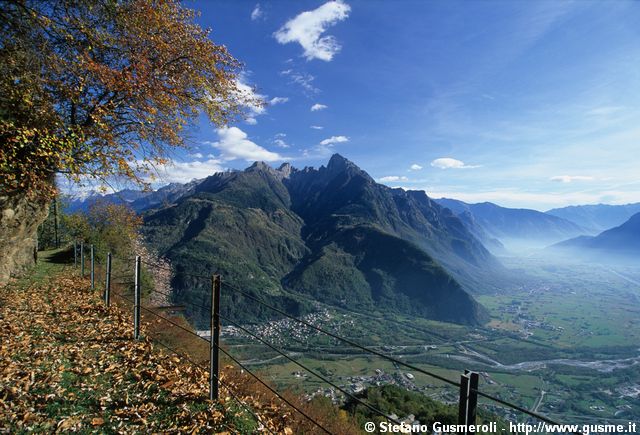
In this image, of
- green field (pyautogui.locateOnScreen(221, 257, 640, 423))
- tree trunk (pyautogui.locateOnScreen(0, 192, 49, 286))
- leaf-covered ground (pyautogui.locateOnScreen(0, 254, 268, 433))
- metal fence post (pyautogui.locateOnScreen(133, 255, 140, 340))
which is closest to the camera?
leaf-covered ground (pyautogui.locateOnScreen(0, 254, 268, 433))

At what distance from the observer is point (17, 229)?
1460cm

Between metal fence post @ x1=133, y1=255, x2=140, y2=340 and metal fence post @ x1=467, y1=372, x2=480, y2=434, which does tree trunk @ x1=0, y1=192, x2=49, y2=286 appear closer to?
metal fence post @ x1=133, y1=255, x2=140, y2=340

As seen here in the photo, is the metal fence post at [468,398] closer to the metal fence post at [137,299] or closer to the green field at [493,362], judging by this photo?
the metal fence post at [137,299]

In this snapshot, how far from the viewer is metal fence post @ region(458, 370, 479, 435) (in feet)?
11.3

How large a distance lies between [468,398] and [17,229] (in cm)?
1873

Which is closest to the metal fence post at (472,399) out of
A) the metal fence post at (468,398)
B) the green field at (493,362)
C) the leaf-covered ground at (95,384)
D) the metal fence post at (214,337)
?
the metal fence post at (468,398)

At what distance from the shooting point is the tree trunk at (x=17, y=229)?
13320 mm

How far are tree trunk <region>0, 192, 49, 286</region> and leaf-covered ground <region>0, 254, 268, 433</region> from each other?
16.9 ft

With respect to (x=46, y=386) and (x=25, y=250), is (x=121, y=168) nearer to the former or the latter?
(x=46, y=386)

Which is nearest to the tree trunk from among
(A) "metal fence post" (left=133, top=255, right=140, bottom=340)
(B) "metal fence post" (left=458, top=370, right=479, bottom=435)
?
(A) "metal fence post" (left=133, top=255, right=140, bottom=340)

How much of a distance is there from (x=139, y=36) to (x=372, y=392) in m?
24.9

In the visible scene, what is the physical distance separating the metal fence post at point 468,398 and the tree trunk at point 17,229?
16.5 m

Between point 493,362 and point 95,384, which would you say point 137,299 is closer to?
point 95,384

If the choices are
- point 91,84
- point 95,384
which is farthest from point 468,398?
Result: point 91,84
